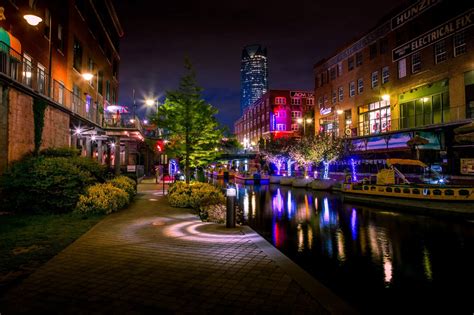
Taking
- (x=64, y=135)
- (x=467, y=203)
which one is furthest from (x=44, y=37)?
(x=467, y=203)

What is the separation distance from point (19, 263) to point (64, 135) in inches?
582

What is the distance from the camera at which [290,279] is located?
559 cm

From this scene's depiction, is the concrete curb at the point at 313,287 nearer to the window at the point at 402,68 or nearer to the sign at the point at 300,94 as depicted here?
the window at the point at 402,68

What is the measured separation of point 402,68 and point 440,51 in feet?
16.3

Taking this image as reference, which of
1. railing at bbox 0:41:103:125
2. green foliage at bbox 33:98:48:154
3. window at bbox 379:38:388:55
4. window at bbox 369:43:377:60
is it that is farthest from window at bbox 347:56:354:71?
green foliage at bbox 33:98:48:154

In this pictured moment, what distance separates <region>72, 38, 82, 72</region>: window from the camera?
85.8ft

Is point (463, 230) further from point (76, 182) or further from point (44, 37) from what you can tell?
point (44, 37)

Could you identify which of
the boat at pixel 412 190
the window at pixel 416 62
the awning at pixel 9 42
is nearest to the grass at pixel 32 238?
the awning at pixel 9 42

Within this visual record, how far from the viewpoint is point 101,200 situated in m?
12.9

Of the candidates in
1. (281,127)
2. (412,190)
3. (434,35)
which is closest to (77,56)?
(412,190)

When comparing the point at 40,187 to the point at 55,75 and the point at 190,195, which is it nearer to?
the point at 190,195

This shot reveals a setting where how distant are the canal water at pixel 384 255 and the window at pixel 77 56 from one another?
1987cm

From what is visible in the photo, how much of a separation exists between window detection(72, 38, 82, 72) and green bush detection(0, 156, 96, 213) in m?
16.0

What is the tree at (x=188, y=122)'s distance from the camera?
1883cm
